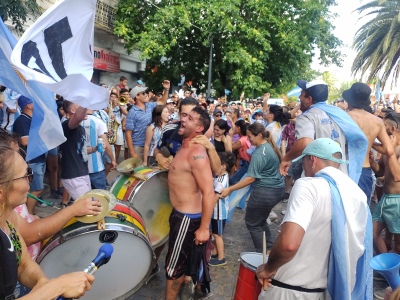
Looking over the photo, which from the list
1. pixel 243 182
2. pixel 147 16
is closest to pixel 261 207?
pixel 243 182

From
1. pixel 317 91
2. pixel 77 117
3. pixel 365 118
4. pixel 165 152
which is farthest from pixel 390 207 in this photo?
pixel 77 117

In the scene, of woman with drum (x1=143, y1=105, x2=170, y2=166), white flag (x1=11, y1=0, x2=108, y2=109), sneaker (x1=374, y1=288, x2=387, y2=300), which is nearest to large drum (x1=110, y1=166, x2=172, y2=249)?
white flag (x1=11, y1=0, x2=108, y2=109)

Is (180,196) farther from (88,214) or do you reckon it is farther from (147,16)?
(147,16)

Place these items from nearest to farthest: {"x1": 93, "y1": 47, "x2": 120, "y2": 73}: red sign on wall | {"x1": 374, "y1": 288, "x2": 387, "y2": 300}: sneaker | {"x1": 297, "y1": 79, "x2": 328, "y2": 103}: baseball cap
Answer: {"x1": 374, "y1": 288, "x2": 387, "y2": 300}: sneaker < {"x1": 297, "y1": 79, "x2": 328, "y2": 103}: baseball cap < {"x1": 93, "y1": 47, "x2": 120, "y2": 73}: red sign on wall

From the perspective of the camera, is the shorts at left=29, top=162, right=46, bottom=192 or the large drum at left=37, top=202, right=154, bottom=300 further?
the shorts at left=29, top=162, right=46, bottom=192

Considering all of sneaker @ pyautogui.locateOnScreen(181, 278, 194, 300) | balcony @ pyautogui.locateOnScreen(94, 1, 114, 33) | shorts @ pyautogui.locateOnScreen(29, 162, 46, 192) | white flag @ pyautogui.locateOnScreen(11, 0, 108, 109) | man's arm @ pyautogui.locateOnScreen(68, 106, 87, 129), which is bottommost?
sneaker @ pyautogui.locateOnScreen(181, 278, 194, 300)

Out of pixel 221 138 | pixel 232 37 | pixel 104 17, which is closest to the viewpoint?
pixel 221 138

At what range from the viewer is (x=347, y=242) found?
2332 mm

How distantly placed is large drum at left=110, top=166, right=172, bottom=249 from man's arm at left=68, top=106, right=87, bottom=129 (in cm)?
76

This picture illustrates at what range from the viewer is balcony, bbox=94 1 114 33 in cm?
1786

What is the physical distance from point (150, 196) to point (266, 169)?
162 cm

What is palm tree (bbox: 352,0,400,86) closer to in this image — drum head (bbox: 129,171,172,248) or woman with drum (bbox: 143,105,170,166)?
woman with drum (bbox: 143,105,170,166)

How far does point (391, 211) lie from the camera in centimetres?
441

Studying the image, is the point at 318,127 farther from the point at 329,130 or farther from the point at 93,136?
the point at 93,136
